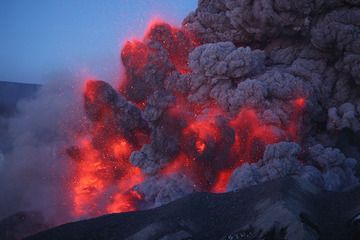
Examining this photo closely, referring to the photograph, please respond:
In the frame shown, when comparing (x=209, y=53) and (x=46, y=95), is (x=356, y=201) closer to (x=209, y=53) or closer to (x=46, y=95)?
(x=209, y=53)

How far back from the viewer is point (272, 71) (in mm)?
13719

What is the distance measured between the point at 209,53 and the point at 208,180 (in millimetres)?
4557

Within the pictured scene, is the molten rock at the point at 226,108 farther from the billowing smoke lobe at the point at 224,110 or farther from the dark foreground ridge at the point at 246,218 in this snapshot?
the dark foreground ridge at the point at 246,218

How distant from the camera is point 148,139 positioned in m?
14.4

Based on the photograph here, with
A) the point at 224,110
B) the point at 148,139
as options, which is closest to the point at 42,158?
the point at 148,139

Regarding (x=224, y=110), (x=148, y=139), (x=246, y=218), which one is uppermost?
Answer: (x=148, y=139)

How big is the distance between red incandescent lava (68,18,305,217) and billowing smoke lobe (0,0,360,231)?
4 centimetres

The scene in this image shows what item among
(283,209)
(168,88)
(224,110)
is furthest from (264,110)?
(283,209)

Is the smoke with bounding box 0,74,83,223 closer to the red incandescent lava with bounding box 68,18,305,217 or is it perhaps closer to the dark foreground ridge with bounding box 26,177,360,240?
the red incandescent lava with bounding box 68,18,305,217

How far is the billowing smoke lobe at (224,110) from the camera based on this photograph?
11672 millimetres

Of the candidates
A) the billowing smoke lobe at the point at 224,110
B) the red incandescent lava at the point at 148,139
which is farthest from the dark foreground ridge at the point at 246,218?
the red incandescent lava at the point at 148,139

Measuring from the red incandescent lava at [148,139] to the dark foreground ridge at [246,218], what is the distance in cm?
396

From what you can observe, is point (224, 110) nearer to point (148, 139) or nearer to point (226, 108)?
point (226, 108)

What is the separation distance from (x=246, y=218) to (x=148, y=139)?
26.7 ft
